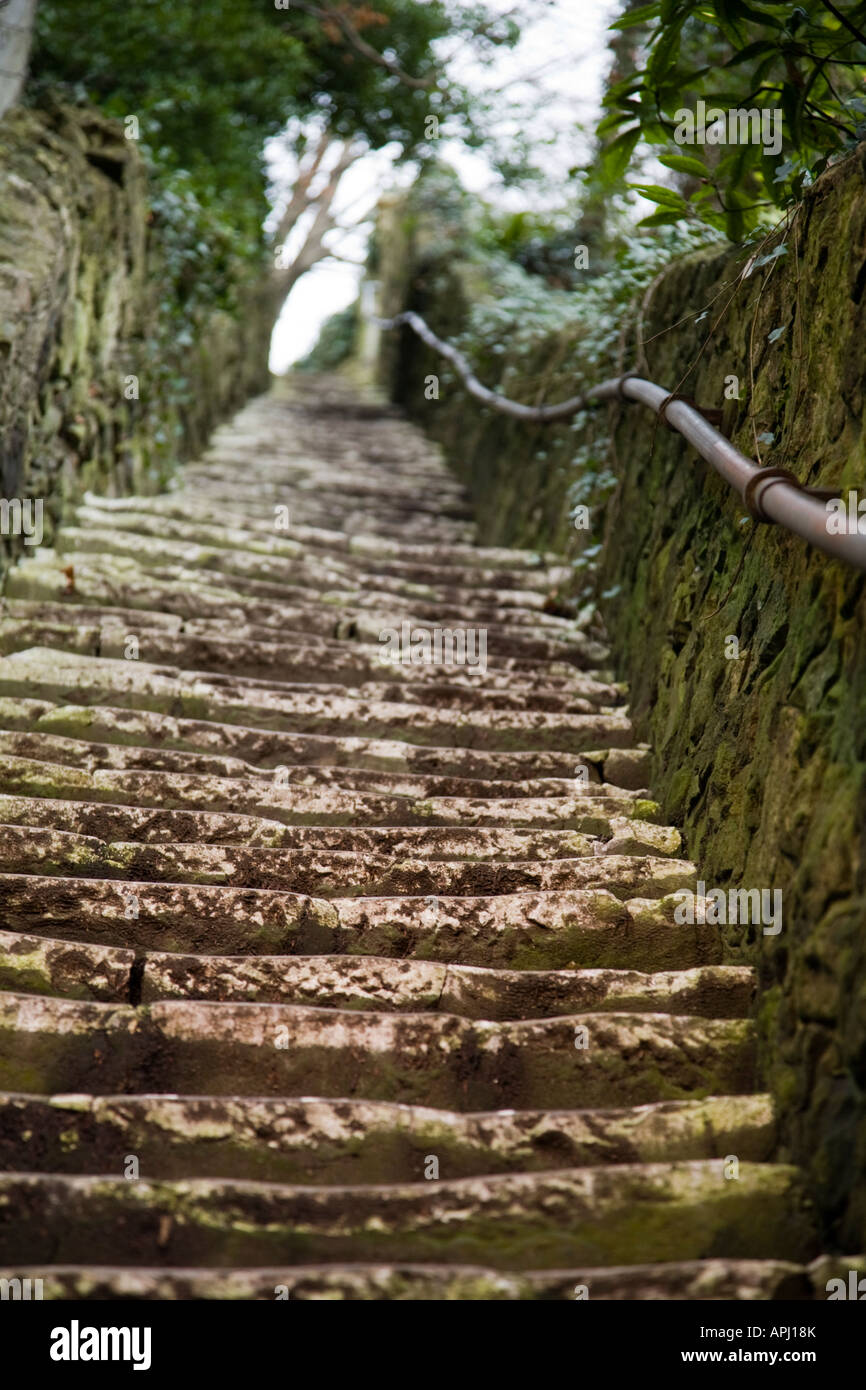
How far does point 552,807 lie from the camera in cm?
276

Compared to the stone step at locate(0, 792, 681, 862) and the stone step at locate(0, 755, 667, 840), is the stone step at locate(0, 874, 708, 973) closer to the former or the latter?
the stone step at locate(0, 792, 681, 862)

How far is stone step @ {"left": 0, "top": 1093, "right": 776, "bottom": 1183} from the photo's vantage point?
170 cm

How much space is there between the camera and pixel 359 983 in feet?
6.87

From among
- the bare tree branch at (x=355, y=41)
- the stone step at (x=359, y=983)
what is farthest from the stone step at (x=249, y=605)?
the bare tree branch at (x=355, y=41)

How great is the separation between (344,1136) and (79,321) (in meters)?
3.44

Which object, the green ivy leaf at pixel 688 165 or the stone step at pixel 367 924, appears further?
the green ivy leaf at pixel 688 165

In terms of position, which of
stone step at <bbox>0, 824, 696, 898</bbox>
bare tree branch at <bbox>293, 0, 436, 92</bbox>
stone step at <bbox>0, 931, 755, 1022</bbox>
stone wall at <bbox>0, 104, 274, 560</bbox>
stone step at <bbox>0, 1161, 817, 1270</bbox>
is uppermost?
bare tree branch at <bbox>293, 0, 436, 92</bbox>

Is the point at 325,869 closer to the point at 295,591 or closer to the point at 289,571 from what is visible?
the point at 295,591

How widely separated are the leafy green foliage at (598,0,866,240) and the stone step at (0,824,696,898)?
148 centimetres

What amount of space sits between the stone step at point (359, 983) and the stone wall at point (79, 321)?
1.91 metres

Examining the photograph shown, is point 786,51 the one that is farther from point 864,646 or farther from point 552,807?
point 552,807

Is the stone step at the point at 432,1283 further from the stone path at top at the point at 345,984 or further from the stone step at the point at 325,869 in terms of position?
the stone step at the point at 325,869

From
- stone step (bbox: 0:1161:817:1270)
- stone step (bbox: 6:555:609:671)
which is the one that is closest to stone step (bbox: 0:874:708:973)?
stone step (bbox: 0:1161:817:1270)

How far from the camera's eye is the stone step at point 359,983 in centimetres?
203
